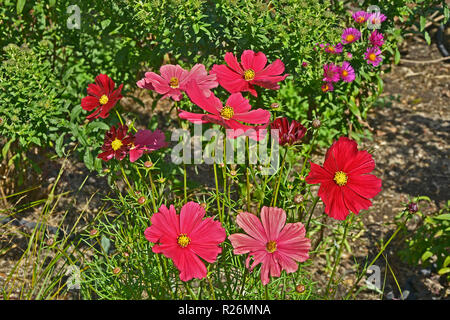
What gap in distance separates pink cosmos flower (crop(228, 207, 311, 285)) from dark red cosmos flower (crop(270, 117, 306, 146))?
0.81 feet

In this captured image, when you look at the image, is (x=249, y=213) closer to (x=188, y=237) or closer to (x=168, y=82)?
(x=188, y=237)

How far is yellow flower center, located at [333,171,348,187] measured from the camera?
53.0 inches

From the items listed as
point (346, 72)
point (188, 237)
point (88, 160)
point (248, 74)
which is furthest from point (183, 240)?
point (346, 72)

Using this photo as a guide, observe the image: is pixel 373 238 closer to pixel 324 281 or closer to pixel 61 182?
pixel 324 281

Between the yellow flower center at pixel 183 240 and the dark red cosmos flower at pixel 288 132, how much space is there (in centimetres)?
42

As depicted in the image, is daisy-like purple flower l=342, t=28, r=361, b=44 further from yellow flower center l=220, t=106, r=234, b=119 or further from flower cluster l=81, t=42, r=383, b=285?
yellow flower center l=220, t=106, r=234, b=119

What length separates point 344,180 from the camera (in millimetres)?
1351

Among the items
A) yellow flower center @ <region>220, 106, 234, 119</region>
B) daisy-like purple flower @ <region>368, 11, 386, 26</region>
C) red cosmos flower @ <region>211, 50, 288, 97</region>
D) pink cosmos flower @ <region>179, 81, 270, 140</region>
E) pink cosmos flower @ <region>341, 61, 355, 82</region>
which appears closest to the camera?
pink cosmos flower @ <region>179, 81, 270, 140</region>

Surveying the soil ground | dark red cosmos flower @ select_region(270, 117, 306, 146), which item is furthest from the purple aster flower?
dark red cosmos flower @ select_region(270, 117, 306, 146)

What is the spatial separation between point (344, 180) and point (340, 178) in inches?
0.5

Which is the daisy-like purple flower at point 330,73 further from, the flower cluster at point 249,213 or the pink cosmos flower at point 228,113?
the pink cosmos flower at point 228,113

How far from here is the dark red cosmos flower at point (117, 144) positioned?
1521 millimetres
